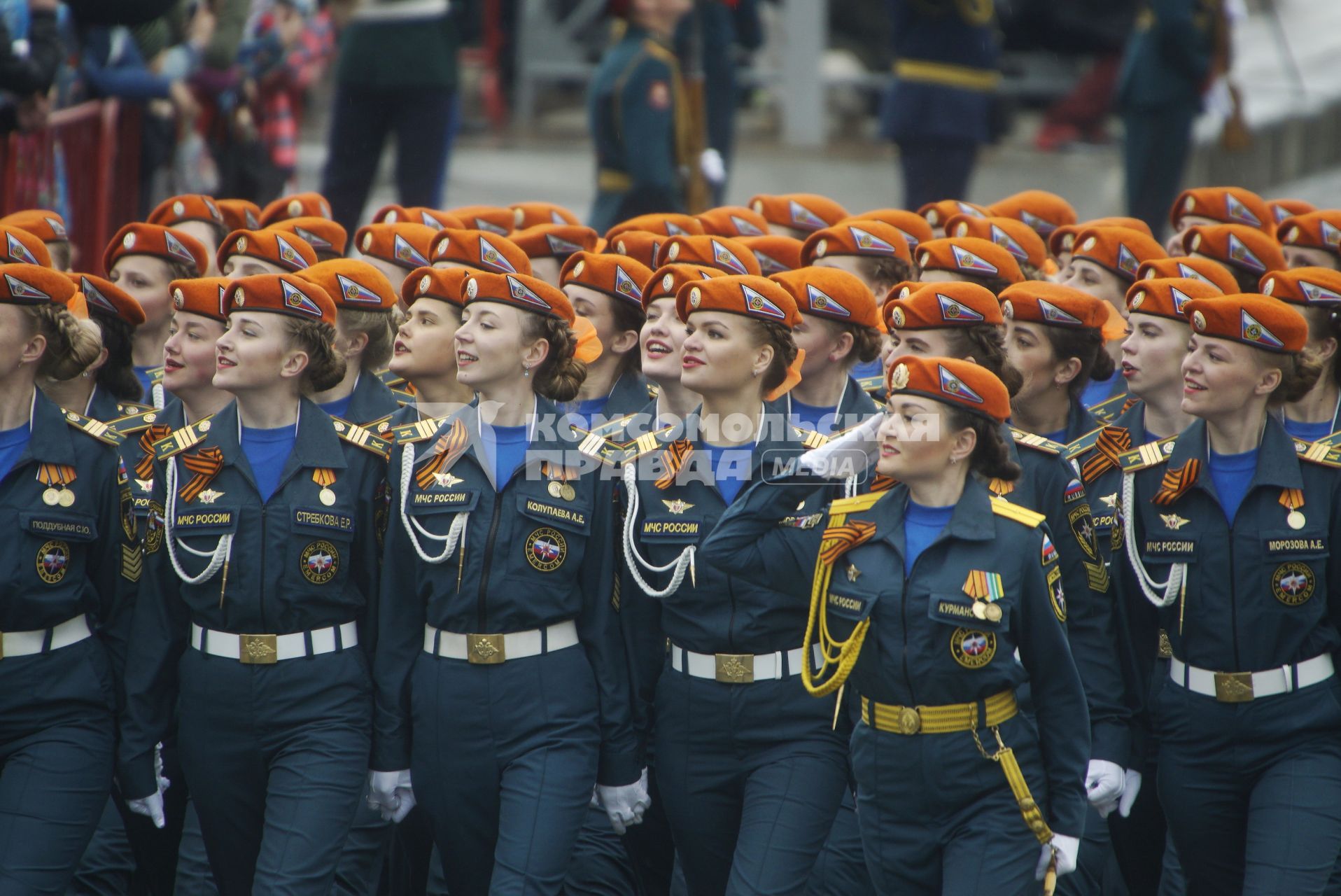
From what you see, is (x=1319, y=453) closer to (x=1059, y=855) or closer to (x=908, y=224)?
(x=1059, y=855)

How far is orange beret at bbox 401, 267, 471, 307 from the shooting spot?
5.75m

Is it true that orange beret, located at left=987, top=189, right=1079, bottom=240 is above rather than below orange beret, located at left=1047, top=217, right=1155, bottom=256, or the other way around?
below

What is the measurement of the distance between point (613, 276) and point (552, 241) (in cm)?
79

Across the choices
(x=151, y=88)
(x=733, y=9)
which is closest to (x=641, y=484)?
(x=151, y=88)

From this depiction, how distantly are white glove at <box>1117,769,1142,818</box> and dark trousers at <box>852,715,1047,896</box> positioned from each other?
83 cm

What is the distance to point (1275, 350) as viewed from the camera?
550 cm

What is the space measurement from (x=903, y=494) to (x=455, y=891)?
169cm

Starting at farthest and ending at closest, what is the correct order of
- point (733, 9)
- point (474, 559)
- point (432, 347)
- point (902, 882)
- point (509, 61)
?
point (509, 61) < point (733, 9) < point (432, 347) < point (474, 559) < point (902, 882)

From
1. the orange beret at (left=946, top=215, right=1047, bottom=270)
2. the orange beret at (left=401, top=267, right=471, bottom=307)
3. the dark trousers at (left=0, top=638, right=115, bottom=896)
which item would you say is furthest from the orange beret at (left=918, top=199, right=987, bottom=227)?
Answer: the dark trousers at (left=0, top=638, right=115, bottom=896)

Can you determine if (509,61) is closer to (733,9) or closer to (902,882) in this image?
(733,9)

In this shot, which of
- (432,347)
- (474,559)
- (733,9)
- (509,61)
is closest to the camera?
(474,559)

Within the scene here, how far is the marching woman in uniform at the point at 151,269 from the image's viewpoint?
22.4 ft

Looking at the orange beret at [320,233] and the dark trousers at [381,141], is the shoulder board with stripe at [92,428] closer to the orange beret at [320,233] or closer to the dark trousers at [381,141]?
the orange beret at [320,233]

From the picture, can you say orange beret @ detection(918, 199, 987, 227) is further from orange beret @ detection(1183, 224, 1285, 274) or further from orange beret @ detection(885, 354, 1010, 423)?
orange beret @ detection(885, 354, 1010, 423)
